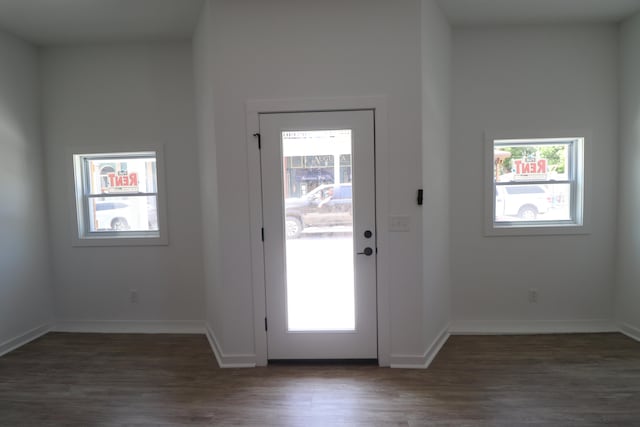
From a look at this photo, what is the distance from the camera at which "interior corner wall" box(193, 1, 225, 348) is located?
291 cm

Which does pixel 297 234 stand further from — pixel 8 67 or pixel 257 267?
pixel 8 67

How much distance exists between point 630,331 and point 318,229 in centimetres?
320

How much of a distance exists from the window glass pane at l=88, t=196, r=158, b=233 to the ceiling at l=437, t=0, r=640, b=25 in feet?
11.4

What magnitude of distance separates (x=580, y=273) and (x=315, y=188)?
112 inches

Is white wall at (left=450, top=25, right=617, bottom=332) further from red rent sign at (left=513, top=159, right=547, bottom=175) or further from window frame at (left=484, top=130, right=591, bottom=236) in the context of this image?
red rent sign at (left=513, top=159, right=547, bottom=175)

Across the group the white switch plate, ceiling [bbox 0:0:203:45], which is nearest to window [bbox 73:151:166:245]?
ceiling [bbox 0:0:203:45]

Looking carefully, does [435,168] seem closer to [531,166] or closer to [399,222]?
[399,222]

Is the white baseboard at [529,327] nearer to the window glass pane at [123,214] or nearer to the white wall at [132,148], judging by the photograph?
the white wall at [132,148]

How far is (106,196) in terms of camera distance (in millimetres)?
3807

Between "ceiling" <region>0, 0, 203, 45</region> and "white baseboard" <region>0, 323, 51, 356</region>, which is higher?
"ceiling" <region>0, 0, 203, 45</region>

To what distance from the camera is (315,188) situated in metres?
2.86

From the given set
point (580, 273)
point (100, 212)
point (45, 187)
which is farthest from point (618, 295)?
point (45, 187)

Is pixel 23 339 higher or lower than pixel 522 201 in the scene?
lower

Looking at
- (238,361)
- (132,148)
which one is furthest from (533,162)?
(132,148)
